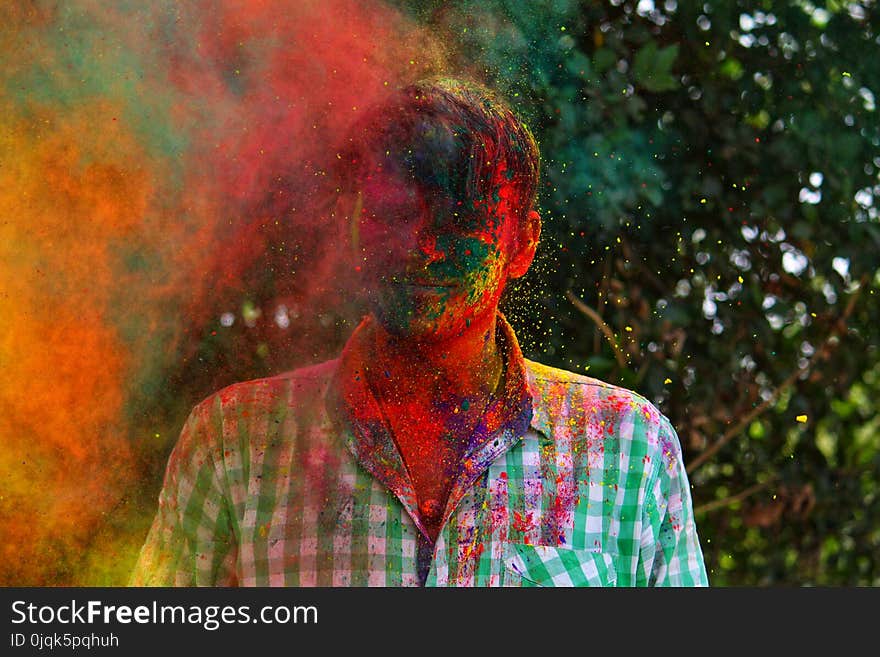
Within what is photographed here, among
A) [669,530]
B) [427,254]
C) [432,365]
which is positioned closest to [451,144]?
[427,254]

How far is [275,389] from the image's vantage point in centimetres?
123

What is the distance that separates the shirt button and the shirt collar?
1cm

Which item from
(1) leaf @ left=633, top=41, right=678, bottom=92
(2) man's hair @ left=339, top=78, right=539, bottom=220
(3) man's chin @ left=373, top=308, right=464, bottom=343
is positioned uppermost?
(1) leaf @ left=633, top=41, right=678, bottom=92

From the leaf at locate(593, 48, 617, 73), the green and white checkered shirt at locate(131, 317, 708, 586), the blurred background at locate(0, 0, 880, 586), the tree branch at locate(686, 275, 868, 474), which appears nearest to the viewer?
the green and white checkered shirt at locate(131, 317, 708, 586)

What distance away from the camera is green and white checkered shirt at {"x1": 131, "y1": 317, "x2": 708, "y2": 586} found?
3.78 ft

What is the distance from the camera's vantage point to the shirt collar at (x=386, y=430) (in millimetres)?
1169

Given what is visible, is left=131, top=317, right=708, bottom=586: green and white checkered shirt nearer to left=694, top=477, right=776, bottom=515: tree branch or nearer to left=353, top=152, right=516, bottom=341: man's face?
left=353, top=152, right=516, bottom=341: man's face

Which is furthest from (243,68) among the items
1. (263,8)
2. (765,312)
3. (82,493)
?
(765,312)

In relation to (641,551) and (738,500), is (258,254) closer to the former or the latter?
(641,551)

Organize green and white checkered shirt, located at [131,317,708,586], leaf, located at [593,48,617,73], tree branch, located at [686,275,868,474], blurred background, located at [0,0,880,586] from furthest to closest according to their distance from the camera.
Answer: tree branch, located at [686,275,868,474] → leaf, located at [593,48,617,73] → blurred background, located at [0,0,880,586] → green and white checkered shirt, located at [131,317,708,586]

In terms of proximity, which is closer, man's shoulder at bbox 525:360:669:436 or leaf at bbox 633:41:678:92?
man's shoulder at bbox 525:360:669:436

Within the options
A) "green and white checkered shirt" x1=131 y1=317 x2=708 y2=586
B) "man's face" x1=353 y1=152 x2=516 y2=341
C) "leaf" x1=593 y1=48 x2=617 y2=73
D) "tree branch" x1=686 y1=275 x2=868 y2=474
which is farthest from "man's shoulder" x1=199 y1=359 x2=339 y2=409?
"tree branch" x1=686 y1=275 x2=868 y2=474

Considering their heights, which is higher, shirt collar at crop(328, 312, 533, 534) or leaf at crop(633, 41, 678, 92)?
leaf at crop(633, 41, 678, 92)

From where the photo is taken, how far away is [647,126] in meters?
1.59
